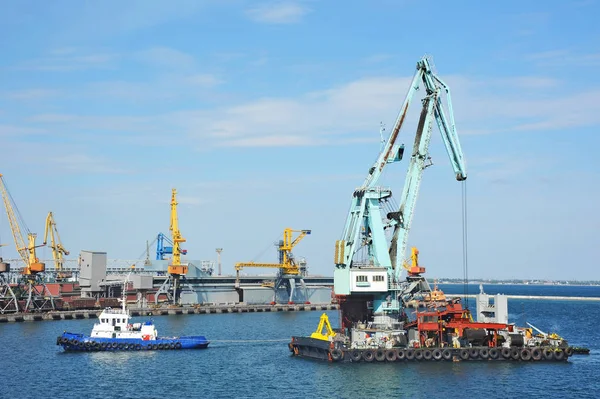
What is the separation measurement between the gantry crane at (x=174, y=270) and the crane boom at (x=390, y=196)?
7117cm

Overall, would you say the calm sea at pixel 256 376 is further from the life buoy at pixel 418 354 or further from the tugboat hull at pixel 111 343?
the tugboat hull at pixel 111 343

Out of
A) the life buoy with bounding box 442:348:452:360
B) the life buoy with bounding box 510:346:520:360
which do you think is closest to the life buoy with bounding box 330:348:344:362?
Result: the life buoy with bounding box 442:348:452:360

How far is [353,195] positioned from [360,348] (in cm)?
1657

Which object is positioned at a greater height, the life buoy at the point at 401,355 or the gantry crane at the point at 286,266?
the gantry crane at the point at 286,266

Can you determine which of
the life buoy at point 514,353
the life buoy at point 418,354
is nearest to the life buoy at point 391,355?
the life buoy at point 418,354

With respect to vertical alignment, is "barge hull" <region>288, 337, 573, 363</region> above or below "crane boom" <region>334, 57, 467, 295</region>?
below

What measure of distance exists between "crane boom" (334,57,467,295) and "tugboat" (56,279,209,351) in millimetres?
16993

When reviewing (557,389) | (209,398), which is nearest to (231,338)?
(209,398)

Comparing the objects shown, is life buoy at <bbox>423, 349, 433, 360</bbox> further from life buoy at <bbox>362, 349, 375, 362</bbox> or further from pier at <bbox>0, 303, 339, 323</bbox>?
pier at <bbox>0, 303, 339, 323</bbox>

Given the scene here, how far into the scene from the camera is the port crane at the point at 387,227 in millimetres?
71875

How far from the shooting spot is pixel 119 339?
242 feet

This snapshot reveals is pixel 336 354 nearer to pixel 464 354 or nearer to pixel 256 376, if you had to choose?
pixel 256 376

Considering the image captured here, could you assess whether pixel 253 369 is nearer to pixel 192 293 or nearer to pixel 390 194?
pixel 390 194

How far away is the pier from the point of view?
113m
